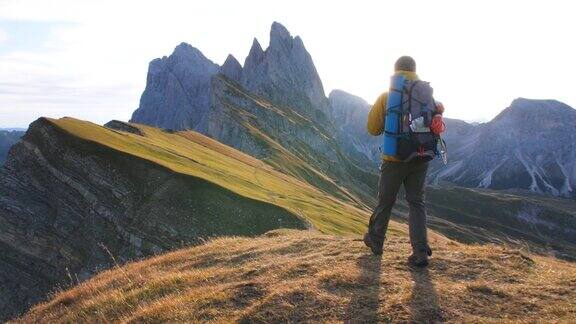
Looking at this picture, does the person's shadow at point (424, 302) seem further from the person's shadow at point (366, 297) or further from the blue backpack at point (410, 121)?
the blue backpack at point (410, 121)

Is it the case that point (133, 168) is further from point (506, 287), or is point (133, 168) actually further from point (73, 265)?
point (506, 287)

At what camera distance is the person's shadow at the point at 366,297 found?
29.7 feet

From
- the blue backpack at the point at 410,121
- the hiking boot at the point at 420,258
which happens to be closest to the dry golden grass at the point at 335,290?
the hiking boot at the point at 420,258

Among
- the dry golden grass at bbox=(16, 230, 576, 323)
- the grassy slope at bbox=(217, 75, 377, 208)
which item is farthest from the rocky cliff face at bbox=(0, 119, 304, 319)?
the grassy slope at bbox=(217, 75, 377, 208)

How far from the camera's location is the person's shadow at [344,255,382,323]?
9039 millimetres

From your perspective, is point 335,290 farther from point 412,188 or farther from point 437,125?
point 437,125

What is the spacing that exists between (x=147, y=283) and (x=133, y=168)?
42.8m

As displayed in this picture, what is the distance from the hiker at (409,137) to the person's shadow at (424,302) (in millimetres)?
1347

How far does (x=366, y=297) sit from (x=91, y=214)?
47.2 m

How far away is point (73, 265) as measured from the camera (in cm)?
4966

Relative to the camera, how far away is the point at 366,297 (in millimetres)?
9867

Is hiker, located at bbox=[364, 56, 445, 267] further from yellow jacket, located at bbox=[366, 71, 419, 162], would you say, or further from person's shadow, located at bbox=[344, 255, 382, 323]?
person's shadow, located at bbox=[344, 255, 382, 323]

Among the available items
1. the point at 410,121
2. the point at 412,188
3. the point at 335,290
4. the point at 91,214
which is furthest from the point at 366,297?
the point at 91,214

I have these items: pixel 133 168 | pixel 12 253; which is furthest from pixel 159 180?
pixel 12 253
